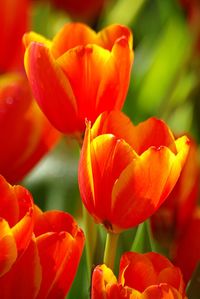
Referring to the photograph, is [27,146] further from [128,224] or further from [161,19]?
[161,19]

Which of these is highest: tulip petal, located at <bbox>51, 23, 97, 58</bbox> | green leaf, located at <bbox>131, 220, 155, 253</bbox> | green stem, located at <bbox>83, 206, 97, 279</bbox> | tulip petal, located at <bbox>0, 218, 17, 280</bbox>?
tulip petal, located at <bbox>51, 23, 97, 58</bbox>

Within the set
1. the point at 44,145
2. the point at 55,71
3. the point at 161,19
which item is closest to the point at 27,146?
the point at 44,145

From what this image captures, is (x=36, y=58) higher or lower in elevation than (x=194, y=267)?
higher

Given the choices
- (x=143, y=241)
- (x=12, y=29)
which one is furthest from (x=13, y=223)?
(x=12, y=29)

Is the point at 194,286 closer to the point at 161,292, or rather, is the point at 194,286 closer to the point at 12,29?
the point at 161,292

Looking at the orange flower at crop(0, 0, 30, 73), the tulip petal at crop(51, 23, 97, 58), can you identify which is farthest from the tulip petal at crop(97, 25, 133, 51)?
the orange flower at crop(0, 0, 30, 73)

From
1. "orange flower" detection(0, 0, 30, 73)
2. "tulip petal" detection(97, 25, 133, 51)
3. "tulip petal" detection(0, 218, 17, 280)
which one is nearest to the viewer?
"tulip petal" detection(0, 218, 17, 280)

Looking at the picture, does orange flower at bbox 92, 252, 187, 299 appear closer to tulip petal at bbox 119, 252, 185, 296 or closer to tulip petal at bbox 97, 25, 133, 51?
tulip petal at bbox 119, 252, 185, 296

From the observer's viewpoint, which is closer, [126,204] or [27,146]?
[126,204]
